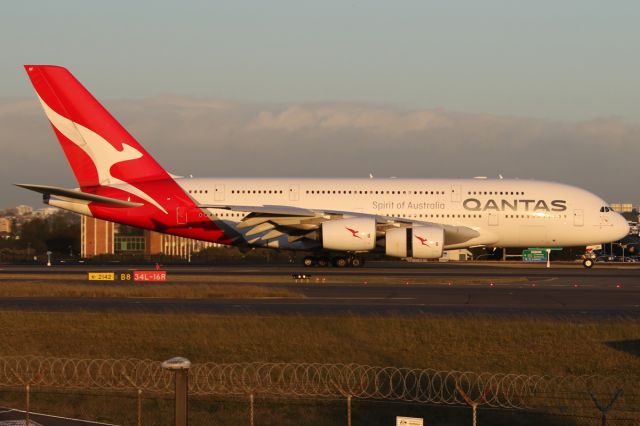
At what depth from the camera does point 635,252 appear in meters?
95.8

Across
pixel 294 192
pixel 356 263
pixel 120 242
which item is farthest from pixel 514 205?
pixel 120 242

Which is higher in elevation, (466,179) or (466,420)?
(466,179)

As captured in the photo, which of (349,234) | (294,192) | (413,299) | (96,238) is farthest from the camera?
(96,238)

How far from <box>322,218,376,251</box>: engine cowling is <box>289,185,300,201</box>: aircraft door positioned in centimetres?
342

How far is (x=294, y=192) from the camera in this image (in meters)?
50.3

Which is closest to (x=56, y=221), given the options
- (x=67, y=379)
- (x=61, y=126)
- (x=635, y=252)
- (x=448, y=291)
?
(x=61, y=126)

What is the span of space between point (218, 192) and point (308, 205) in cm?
479

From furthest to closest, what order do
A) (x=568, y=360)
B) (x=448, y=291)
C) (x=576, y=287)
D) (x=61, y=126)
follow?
(x=61, y=126), (x=576, y=287), (x=448, y=291), (x=568, y=360)

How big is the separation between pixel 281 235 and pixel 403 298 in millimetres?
19308

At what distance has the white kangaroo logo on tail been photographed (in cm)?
4872

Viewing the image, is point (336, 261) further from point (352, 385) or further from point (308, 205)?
point (352, 385)

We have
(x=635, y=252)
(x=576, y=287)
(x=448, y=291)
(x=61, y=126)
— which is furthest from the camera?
(x=635, y=252)

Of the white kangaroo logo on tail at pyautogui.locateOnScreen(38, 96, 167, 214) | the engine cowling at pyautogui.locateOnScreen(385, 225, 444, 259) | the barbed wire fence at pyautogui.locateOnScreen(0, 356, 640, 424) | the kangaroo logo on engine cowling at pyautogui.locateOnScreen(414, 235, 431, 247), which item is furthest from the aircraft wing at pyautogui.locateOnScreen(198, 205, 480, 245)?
the barbed wire fence at pyautogui.locateOnScreen(0, 356, 640, 424)

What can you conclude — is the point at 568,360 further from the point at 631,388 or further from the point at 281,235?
the point at 281,235
